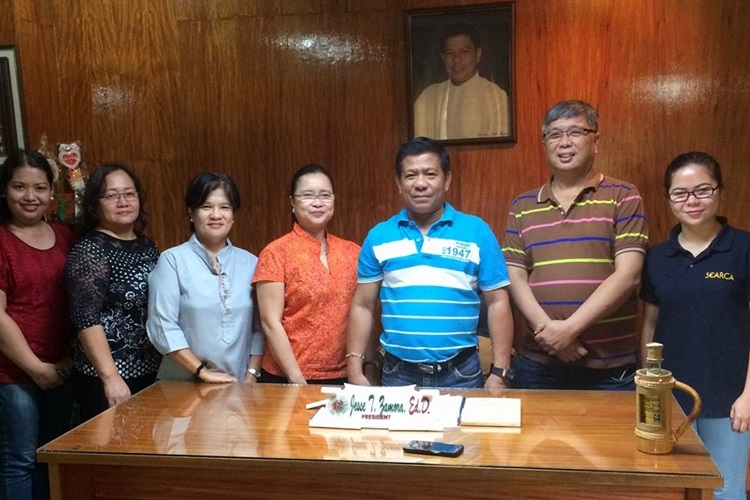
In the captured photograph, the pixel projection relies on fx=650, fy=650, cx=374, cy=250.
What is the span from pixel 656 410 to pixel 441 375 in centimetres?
80

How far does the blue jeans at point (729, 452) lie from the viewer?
6.83ft

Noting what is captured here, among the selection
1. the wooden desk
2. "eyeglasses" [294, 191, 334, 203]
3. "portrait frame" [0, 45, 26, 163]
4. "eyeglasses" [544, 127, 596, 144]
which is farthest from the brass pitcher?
"portrait frame" [0, 45, 26, 163]

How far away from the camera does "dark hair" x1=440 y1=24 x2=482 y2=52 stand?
2844 millimetres

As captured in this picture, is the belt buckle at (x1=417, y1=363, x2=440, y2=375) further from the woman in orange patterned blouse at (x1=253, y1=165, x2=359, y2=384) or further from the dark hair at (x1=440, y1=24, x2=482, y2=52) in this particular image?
the dark hair at (x1=440, y1=24, x2=482, y2=52)

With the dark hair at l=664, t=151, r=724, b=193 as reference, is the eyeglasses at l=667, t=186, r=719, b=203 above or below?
below

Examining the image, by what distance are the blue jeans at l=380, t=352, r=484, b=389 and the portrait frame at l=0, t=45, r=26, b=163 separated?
7.46 feet

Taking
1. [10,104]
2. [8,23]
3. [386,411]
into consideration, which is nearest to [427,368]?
[386,411]

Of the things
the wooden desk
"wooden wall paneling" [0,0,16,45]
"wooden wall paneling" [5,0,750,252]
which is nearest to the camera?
the wooden desk

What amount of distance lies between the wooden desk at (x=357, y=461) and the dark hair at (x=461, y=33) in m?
1.70

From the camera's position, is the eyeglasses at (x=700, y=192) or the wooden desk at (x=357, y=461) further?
the eyeglasses at (x=700, y=192)

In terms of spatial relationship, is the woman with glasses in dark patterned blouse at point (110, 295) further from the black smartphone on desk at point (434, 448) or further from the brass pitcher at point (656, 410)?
the brass pitcher at point (656, 410)

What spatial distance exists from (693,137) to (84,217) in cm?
248

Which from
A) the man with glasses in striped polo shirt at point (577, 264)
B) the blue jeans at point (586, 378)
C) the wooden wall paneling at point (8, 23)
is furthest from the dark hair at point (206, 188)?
the wooden wall paneling at point (8, 23)

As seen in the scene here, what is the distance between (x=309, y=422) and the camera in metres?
1.69
